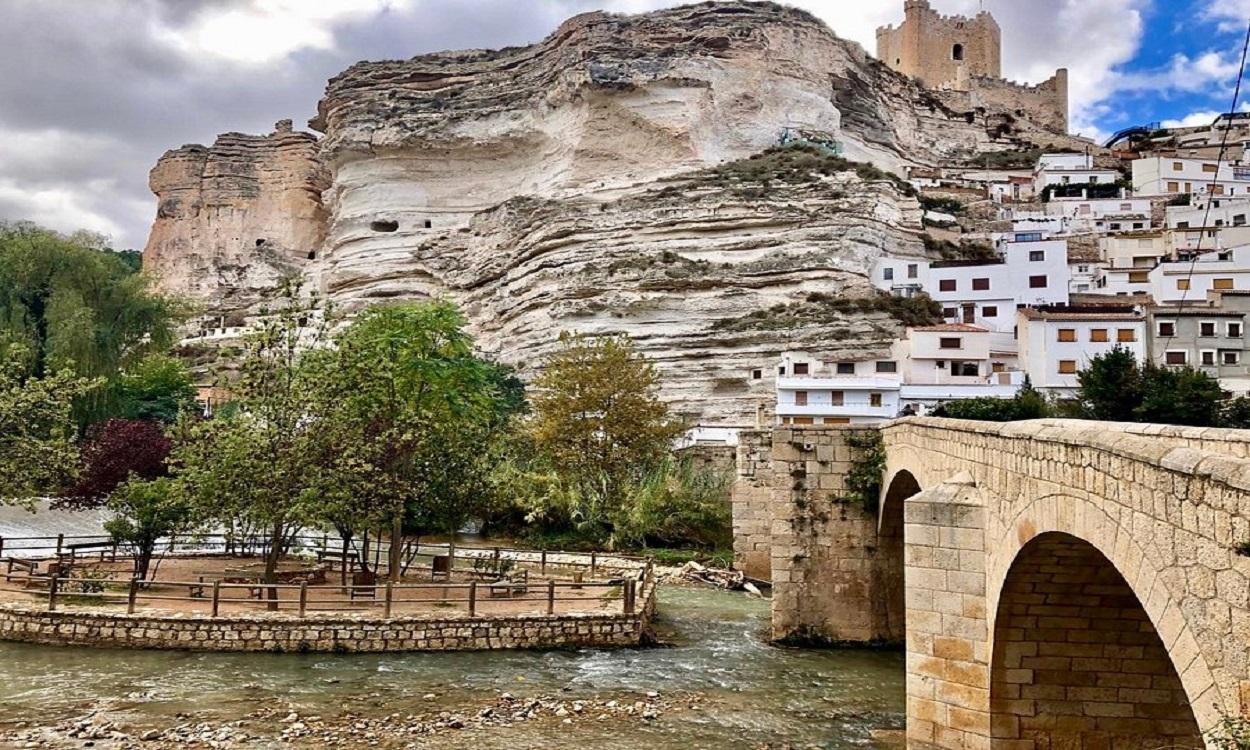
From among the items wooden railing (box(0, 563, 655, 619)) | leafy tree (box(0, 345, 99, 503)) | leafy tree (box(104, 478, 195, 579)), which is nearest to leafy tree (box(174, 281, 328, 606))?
leafy tree (box(104, 478, 195, 579))

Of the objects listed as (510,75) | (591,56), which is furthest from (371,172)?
(591,56)

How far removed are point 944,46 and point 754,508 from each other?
91.5m

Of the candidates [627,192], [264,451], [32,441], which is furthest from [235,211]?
[264,451]

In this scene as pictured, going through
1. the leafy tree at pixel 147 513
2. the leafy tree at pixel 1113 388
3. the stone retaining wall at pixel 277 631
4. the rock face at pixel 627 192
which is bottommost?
the stone retaining wall at pixel 277 631

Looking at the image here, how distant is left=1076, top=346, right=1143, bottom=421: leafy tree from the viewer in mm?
28547

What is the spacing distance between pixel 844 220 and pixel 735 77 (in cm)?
1996

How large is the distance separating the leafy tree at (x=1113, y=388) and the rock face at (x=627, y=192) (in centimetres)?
1427

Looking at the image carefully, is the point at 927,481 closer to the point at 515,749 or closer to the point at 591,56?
the point at 515,749

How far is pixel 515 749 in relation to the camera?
11.7 meters

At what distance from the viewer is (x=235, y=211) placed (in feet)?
291

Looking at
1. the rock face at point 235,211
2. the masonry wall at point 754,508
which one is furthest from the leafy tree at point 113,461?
the rock face at point 235,211

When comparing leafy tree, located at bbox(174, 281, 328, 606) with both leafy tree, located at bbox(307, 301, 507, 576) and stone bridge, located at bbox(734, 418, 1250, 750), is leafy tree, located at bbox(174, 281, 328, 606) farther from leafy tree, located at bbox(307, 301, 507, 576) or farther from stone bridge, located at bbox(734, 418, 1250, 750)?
stone bridge, located at bbox(734, 418, 1250, 750)

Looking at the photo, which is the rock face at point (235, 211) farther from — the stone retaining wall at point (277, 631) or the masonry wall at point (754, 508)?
the stone retaining wall at point (277, 631)

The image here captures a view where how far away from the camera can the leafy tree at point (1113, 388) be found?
93.7ft
